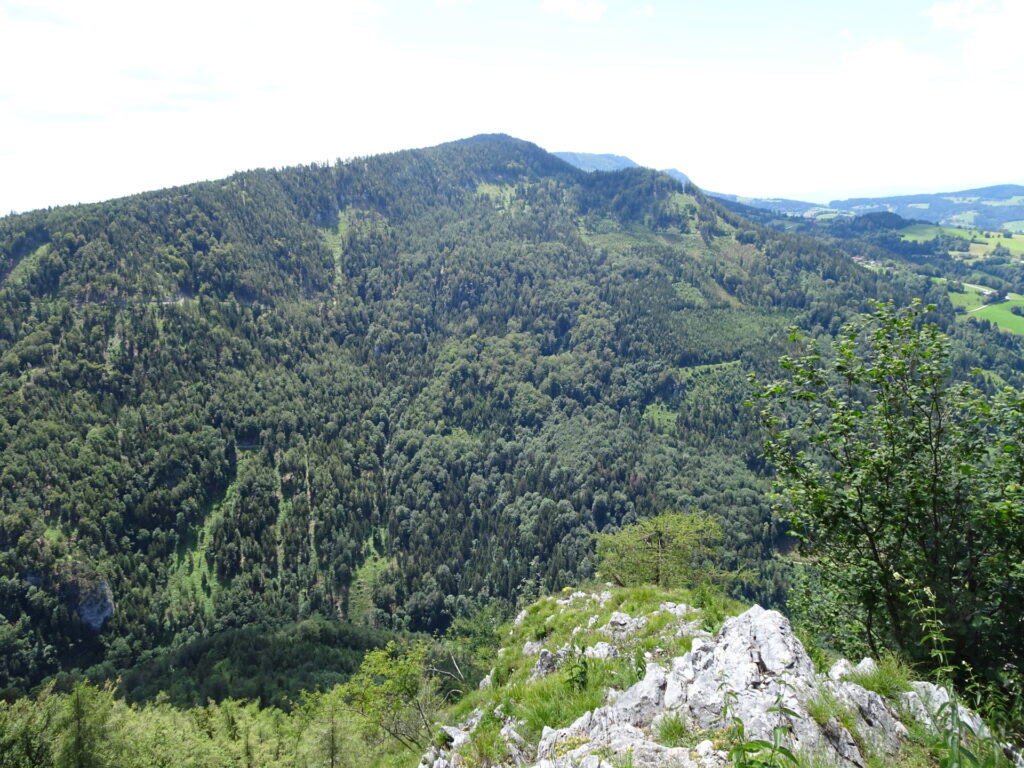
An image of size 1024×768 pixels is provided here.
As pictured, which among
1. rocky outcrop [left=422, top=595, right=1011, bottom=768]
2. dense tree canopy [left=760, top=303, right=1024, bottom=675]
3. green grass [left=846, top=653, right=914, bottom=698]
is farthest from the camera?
dense tree canopy [left=760, top=303, right=1024, bottom=675]

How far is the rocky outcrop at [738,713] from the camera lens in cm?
923

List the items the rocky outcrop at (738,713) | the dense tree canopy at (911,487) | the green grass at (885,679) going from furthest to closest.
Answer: the dense tree canopy at (911,487) → the green grass at (885,679) → the rocky outcrop at (738,713)

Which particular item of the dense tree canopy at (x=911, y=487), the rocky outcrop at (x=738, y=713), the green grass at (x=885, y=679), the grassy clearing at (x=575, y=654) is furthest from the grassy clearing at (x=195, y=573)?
the green grass at (x=885, y=679)

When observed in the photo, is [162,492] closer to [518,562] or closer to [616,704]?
[518,562]

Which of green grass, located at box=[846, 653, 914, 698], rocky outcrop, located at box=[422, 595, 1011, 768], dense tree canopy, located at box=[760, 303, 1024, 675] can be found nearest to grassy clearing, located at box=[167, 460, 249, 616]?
rocky outcrop, located at box=[422, 595, 1011, 768]

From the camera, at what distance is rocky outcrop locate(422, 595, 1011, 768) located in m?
9.23

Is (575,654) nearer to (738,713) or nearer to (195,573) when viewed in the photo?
(738,713)

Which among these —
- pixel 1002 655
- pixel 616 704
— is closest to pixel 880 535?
pixel 1002 655

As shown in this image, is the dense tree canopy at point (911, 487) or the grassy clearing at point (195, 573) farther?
the grassy clearing at point (195, 573)

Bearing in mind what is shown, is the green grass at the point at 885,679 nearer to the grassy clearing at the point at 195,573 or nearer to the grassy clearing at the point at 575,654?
the grassy clearing at the point at 575,654

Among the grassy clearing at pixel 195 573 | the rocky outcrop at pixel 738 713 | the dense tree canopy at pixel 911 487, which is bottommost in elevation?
the grassy clearing at pixel 195 573

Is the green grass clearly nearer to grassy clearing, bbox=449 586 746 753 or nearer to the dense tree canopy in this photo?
the dense tree canopy

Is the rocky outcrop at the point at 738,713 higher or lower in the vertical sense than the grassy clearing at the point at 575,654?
higher

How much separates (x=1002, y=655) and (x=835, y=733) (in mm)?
7245
